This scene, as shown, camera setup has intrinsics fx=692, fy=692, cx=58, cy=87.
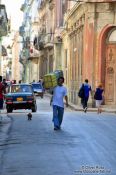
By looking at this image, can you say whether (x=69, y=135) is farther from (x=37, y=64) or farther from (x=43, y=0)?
(x=37, y=64)

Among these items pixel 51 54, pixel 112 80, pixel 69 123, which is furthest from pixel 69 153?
pixel 51 54

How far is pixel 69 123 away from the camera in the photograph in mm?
24250

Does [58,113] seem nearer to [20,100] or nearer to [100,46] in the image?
[20,100]

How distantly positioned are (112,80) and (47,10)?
43.5 meters

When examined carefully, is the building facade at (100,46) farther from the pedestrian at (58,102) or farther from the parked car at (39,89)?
the parked car at (39,89)

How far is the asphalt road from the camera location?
11977mm

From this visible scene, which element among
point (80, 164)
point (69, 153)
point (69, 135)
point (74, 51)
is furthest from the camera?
point (74, 51)

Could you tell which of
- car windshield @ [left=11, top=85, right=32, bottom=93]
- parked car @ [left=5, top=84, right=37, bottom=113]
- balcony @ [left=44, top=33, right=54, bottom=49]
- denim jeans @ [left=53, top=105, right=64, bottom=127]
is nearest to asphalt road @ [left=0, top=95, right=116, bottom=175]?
denim jeans @ [left=53, top=105, right=64, bottom=127]

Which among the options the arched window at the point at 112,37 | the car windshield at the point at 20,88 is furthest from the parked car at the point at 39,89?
the car windshield at the point at 20,88

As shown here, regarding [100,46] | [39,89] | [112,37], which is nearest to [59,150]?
[100,46]

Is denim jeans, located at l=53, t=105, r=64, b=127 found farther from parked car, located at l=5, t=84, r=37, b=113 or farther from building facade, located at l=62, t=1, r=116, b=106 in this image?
building facade, located at l=62, t=1, r=116, b=106

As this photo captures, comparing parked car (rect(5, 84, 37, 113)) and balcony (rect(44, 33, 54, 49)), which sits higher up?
balcony (rect(44, 33, 54, 49))

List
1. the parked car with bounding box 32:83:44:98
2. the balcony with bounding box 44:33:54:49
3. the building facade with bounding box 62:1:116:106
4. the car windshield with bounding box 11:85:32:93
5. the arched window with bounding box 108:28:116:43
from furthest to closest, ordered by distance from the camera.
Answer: the balcony with bounding box 44:33:54:49
the parked car with bounding box 32:83:44:98
the arched window with bounding box 108:28:116:43
the building facade with bounding box 62:1:116:106
the car windshield with bounding box 11:85:32:93

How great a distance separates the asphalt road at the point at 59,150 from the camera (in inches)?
472
